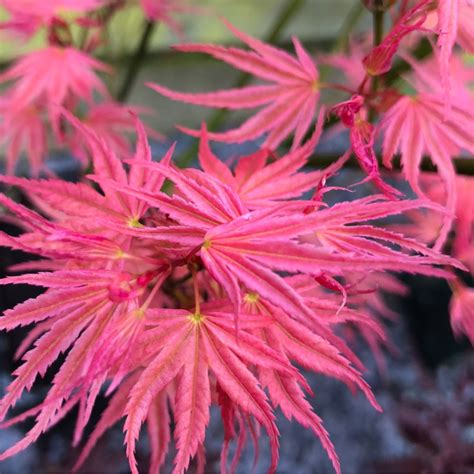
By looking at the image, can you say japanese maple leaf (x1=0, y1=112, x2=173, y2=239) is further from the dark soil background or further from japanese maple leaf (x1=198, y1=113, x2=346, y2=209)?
the dark soil background

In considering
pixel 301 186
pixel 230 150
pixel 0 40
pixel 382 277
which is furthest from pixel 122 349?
pixel 0 40

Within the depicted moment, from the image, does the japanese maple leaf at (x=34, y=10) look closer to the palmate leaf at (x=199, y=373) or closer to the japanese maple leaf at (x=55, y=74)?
the japanese maple leaf at (x=55, y=74)

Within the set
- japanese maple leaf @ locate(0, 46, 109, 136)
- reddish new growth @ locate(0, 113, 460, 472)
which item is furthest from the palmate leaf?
japanese maple leaf @ locate(0, 46, 109, 136)

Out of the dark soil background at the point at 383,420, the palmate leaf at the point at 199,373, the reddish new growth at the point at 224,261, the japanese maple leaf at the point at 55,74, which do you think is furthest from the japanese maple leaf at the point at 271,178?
the dark soil background at the point at 383,420

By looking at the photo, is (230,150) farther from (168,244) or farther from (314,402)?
(168,244)

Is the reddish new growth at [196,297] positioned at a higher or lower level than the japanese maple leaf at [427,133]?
lower

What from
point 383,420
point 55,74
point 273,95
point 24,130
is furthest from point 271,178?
point 383,420

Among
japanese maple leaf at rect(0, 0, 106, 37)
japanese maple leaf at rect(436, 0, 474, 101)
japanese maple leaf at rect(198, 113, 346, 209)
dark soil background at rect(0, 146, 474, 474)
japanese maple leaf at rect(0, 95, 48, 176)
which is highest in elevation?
japanese maple leaf at rect(0, 0, 106, 37)

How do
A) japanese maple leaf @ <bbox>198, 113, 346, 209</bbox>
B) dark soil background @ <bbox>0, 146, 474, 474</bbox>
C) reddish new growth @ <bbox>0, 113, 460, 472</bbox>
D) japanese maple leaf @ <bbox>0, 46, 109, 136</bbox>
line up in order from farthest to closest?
1. dark soil background @ <bbox>0, 146, 474, 474</bbox>
2. japanese maple leaf @ <bbox>0, 46, 109, 136</bbox>
3. japanese maple leaf @ <bbox>198, 113, 346, 209</bbox>
4. reddish new growth @ <bbox>0, 113, 460, 472</bbox>

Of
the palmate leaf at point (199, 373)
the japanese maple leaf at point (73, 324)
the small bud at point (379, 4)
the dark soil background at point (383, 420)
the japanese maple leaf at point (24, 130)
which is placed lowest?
the dark soil background at point (383, 420)
